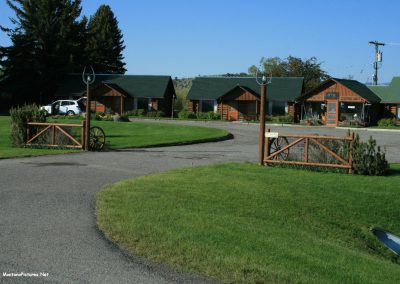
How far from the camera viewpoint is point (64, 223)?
27.9 feet

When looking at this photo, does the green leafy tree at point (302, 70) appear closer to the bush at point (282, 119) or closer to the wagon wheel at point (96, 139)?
the bush at point (282, 119)

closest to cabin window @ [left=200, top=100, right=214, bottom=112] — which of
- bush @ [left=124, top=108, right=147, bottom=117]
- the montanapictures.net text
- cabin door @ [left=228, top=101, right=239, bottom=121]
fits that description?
cabin door @ [left=228, top=101, right=239, bottom=121]

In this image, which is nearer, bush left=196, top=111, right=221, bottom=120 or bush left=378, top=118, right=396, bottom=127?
bush left=378, top=118, right=396, bottom=127

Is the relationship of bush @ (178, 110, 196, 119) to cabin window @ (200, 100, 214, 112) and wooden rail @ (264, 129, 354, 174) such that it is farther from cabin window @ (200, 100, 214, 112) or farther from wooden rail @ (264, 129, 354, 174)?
wooden rail @ (264, 129, 354, 174)

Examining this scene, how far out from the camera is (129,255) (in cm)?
701

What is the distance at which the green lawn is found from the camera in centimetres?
2088

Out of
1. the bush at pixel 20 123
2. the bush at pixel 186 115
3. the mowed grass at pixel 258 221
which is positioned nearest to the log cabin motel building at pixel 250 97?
the bush at pixel 186 115

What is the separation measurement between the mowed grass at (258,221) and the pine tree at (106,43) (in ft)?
211

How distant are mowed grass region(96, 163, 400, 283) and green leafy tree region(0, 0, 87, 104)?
49.4 metres

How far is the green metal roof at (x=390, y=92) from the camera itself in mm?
54281

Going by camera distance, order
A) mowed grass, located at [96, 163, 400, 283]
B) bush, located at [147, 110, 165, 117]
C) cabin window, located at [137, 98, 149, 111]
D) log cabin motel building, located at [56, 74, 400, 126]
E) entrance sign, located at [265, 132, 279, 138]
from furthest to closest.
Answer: cabin window, located at [137, 98, 149, 111] < bush, located at [147, 110, 165, 117] < log cabin motel building, located at [56, 74, 400, 126] < entrance sign, located at [265, 132, 279, 138] < mowed grass, located at [96, 163, 400, 283]

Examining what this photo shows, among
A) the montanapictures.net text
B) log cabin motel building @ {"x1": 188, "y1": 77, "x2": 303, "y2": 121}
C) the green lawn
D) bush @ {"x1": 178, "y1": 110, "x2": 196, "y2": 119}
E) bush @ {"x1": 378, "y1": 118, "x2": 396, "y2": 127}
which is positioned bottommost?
the montanapictures.net text

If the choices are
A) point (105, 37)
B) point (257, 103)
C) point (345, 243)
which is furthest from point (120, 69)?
point (345, 243)

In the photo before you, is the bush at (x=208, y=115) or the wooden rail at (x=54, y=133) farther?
the bush at (x=208, y=115)
